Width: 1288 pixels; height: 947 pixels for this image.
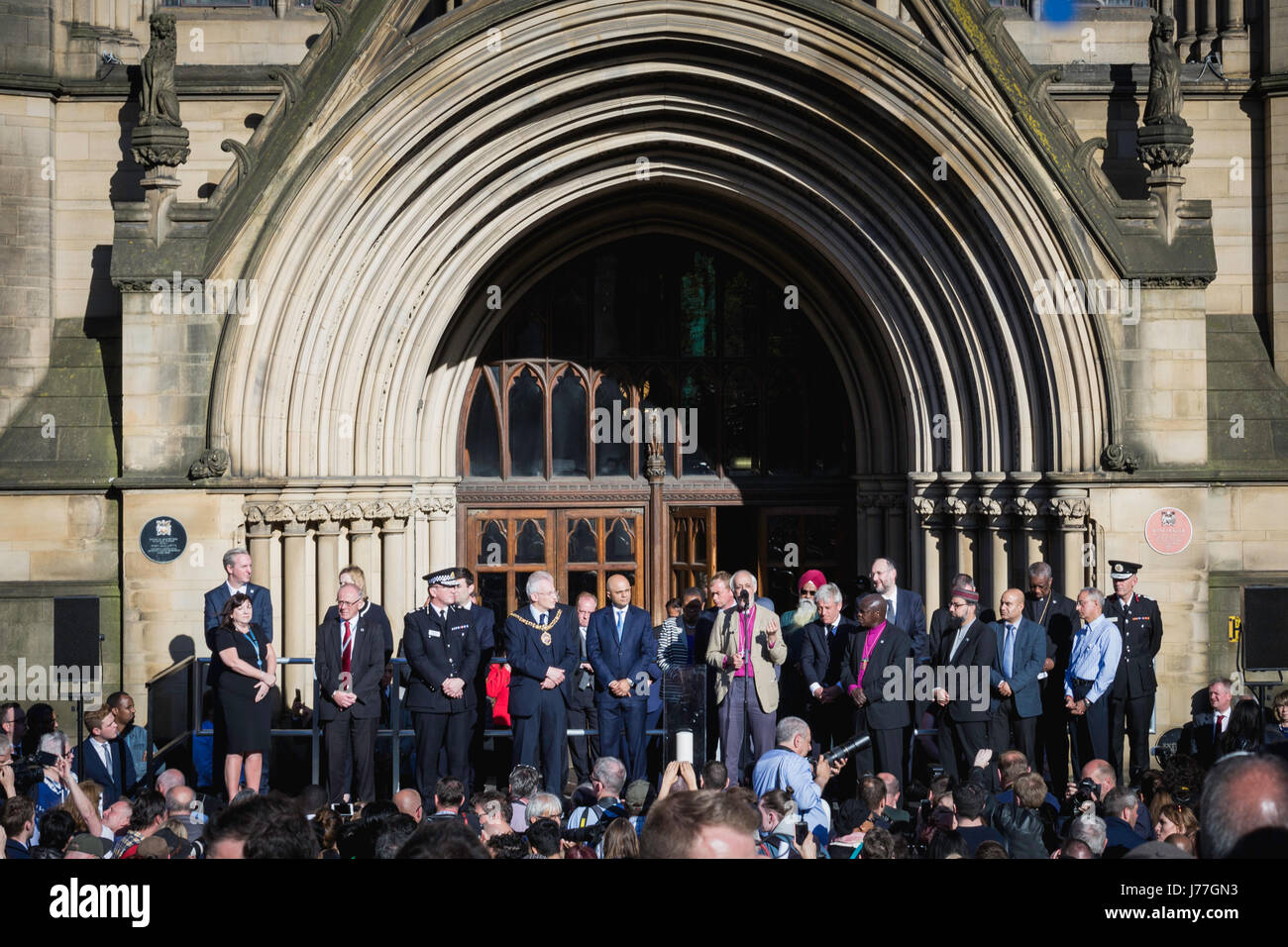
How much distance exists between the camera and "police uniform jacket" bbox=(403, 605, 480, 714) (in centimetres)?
1023

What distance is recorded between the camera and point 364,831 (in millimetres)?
6465

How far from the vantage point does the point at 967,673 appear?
33.0 ft

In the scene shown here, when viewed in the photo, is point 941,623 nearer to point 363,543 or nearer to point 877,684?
point 877,684

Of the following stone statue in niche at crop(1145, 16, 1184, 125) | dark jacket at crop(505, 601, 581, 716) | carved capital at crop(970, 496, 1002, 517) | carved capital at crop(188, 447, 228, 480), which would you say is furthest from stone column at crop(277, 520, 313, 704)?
stone statue in niche at crop(1145, 16, 1184, 125)

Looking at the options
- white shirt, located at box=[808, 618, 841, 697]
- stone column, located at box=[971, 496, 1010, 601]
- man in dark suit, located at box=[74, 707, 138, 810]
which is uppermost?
stone column, located at box=[971, 496, 1010, 601]

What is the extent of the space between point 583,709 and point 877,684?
2.22 m

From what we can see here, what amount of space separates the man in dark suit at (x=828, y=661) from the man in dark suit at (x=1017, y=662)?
98 cm

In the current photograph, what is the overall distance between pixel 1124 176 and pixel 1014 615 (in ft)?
15.4

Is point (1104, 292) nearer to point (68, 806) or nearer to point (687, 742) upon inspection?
point (687, 742)

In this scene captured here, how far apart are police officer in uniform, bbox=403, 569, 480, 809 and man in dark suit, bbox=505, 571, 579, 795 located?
32 cm

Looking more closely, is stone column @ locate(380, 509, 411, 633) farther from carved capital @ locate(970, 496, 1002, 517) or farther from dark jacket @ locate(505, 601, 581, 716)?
carved capital @ locate(970, 496, 1002, 517)

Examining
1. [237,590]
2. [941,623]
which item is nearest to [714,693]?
[941,623]
